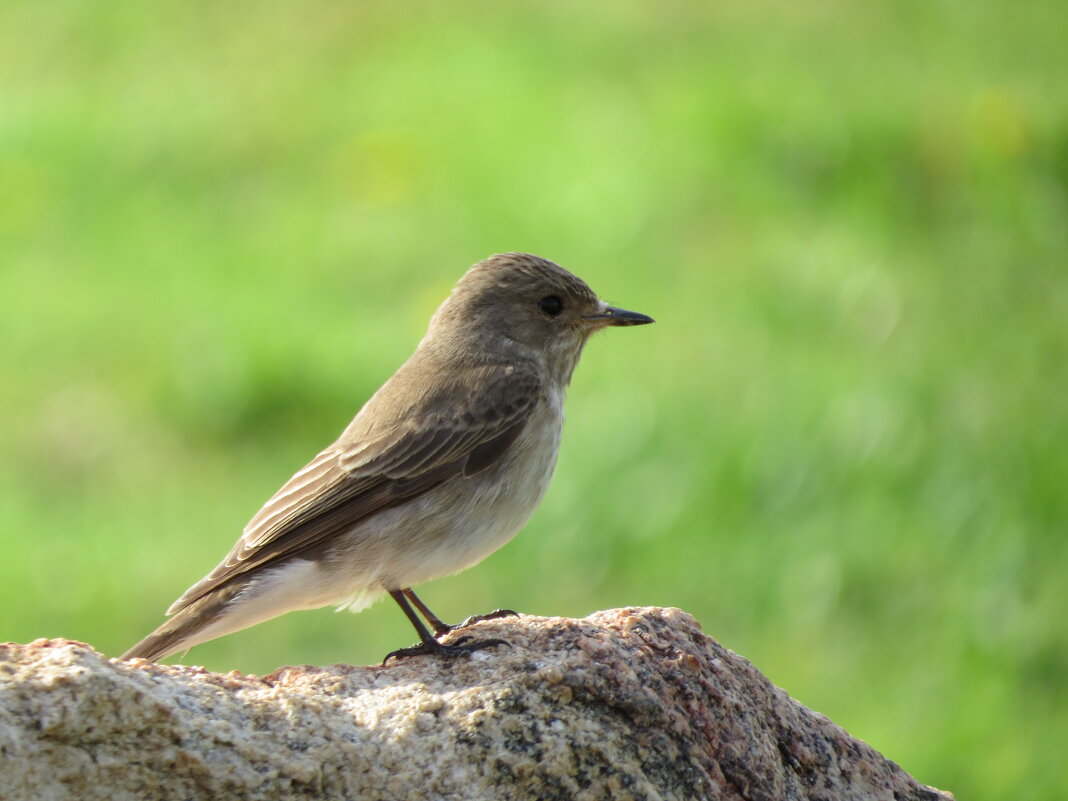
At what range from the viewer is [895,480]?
8.24m

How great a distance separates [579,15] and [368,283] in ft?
12.9

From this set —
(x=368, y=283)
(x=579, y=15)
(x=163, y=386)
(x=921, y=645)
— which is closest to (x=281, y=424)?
(x=163, y=386)

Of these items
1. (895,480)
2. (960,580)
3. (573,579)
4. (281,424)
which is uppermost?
(281,424)

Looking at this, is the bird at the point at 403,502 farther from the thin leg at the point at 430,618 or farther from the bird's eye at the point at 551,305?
the bird's eye at the point at 551,305

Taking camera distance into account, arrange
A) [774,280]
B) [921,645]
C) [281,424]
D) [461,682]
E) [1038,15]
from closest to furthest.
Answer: [461,682] → [921,645] → [281,424] → [774,280] → [1038,15]

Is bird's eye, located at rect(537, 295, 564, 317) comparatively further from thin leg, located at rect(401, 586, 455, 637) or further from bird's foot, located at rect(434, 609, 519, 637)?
bird's foot, located at rect(434, 609, 519, 637)

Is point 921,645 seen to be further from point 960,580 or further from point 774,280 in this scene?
point 774,280

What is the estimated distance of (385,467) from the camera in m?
5.23

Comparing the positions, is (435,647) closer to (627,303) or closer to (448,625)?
(448,625)

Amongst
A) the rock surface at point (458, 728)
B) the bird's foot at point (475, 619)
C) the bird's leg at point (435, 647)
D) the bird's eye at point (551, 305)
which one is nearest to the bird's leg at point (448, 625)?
the bird's foot at point (475, 619)

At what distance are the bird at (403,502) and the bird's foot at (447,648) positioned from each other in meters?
0.36

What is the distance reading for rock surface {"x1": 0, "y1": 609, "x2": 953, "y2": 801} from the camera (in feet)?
10.6

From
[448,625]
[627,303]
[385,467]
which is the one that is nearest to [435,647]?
[448,625]

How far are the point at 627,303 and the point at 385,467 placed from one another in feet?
15.0
